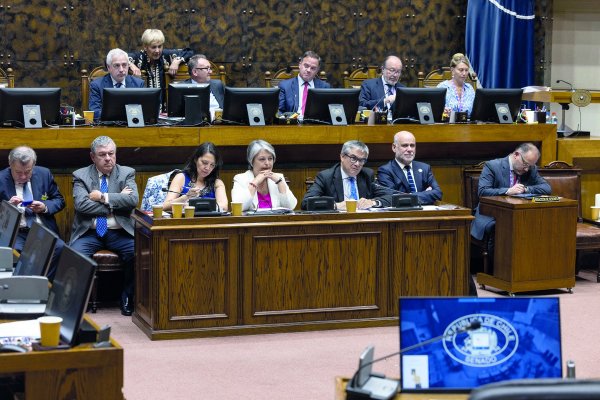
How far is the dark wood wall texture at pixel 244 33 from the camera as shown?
1016 cm

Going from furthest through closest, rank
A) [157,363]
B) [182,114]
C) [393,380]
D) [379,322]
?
[182,114]
[379,322]
[157,363]
[393,380]

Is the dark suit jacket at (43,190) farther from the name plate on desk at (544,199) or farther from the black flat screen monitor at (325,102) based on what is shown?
the name plate on desk at (544,199)

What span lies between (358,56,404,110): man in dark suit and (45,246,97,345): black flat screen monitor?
5.34 meters

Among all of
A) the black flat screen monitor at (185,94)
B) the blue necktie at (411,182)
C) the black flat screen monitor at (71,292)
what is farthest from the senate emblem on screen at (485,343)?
the black flat screen monitor at (185,94)

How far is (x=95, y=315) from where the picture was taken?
7070 mm

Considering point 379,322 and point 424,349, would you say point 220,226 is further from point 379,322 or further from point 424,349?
point 424,349

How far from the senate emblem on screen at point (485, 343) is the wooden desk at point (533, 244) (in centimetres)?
422

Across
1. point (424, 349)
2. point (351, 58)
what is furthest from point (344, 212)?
point (351, 58)

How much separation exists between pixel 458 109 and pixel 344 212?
281 cm

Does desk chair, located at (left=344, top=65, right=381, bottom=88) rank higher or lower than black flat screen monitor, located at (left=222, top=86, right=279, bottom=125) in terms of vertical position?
higher

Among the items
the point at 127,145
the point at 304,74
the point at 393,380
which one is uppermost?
the point at 304,74

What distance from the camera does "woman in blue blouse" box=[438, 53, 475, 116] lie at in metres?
9.27

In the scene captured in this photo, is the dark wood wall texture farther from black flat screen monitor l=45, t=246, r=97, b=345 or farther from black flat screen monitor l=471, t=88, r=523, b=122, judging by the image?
black flat screen monitor l=45, t=246, r=97, b=345

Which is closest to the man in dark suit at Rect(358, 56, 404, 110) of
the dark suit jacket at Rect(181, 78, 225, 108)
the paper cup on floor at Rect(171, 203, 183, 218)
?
the dark suit jacket at Rect(181, 78, 225, 108)
